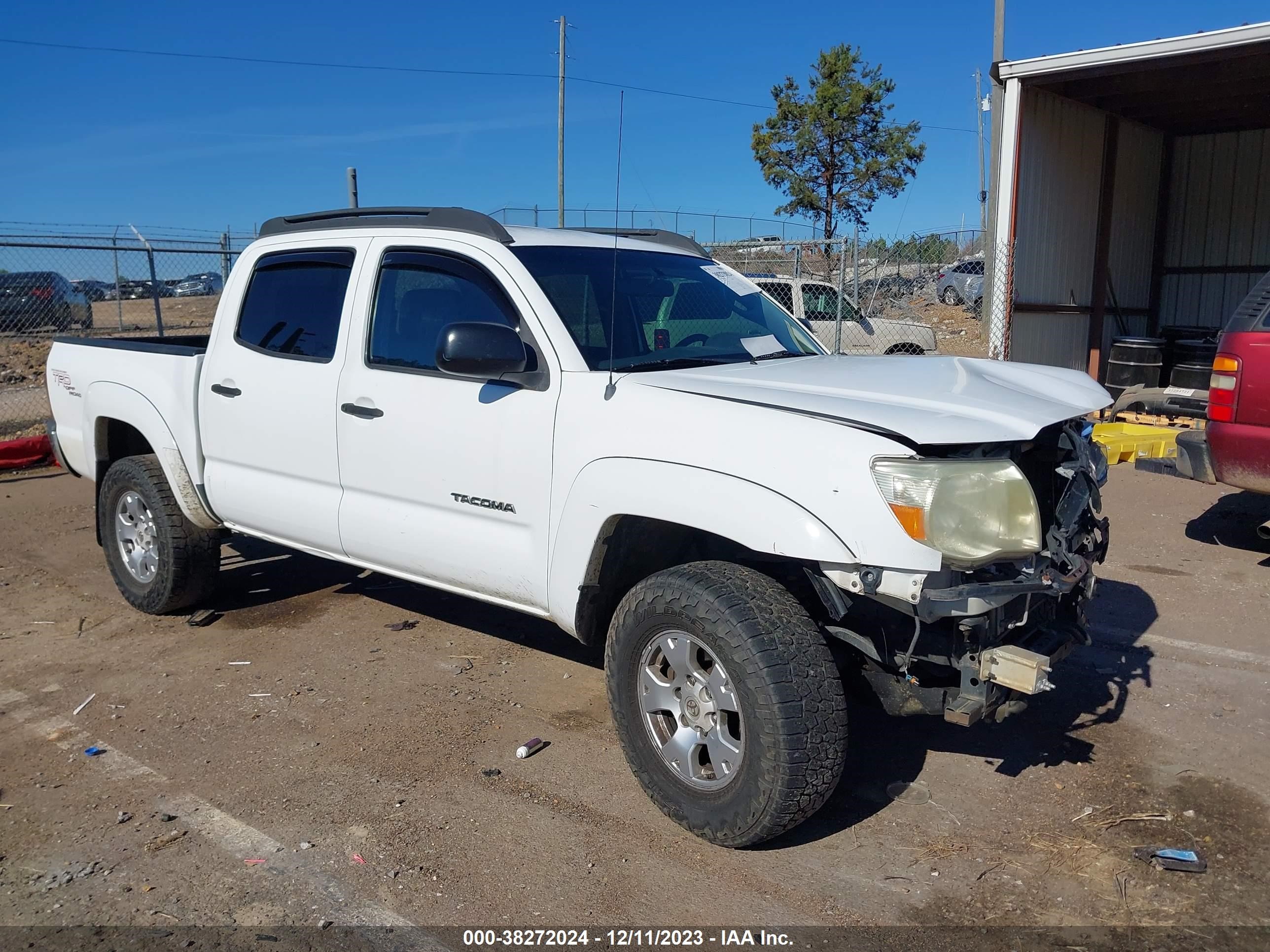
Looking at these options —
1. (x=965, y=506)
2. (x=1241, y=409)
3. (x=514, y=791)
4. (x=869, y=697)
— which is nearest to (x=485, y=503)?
(x=514, y=791)

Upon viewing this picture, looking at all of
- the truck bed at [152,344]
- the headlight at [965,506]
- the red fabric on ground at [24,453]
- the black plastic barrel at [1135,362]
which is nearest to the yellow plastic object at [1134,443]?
the black plastic barrel at [1135,362]

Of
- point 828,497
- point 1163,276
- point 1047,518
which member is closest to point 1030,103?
point 1163,276

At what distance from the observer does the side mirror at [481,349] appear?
12.3 ft

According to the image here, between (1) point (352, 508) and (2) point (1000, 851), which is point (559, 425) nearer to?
(1) point (352, 508)

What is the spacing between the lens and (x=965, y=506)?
307 centimetres

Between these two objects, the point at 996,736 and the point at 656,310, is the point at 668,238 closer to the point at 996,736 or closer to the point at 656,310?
the point at 656,310

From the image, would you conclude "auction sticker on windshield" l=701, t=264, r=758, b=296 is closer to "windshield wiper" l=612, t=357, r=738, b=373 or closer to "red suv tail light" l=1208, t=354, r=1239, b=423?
"windshield wiper" l=612, t=357, r=738, b=373

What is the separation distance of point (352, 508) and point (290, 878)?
5.63 ft

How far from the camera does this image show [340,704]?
4625 millimetres

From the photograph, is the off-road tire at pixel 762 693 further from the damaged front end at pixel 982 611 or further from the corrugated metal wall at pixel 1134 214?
the corrugated metal wall at pixel 1134 214

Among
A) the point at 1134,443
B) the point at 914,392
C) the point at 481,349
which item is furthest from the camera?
the point at 1134,443

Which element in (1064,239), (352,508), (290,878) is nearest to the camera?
(290,878)

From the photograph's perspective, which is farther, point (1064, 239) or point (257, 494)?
point (1064, 239)

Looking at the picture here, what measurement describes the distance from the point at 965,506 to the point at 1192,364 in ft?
40.0
